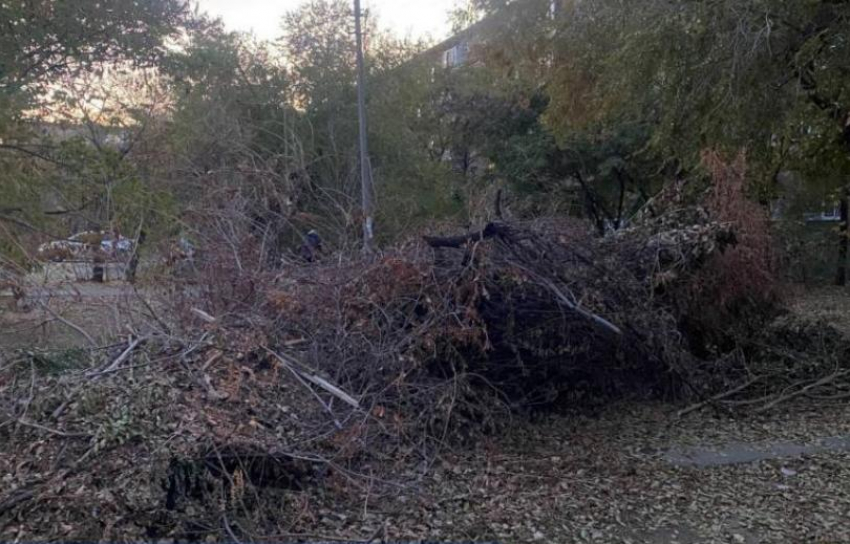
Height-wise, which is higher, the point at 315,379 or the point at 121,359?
the point at 121,359

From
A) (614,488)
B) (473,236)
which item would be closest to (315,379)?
(473,236)

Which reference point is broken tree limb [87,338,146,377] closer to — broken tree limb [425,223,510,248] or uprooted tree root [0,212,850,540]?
uprooted tree root [0,212,850,540]

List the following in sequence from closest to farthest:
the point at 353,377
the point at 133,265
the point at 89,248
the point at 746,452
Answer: the point at 353,377
the point at 746,452
the point at 133,265
the point at 89,248

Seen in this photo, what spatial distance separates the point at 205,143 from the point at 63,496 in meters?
12.6

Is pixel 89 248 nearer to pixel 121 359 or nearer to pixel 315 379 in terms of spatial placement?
pixel 121 359

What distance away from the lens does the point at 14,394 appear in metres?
4.73

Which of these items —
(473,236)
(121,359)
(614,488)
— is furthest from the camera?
(473,236)

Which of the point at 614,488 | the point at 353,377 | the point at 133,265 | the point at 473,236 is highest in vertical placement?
the point at 473,236

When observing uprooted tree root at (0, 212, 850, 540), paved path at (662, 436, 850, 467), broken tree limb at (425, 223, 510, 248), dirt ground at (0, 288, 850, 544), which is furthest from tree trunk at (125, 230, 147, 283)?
paved path at (662, 436, 850, 467)

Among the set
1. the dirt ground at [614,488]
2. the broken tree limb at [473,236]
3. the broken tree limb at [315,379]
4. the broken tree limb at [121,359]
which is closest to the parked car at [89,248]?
the dirt ground at [614,488]

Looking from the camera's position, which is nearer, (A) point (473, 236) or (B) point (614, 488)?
(B) point (614, 488)

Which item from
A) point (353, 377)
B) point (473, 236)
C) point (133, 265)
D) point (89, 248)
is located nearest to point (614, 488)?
point (353, 377)

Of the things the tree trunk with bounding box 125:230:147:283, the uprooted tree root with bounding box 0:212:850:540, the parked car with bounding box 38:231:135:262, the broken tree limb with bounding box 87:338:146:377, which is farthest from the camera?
the parked car with bounding box 38:231:135:262

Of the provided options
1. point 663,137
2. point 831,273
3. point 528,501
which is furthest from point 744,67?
point 831,273
